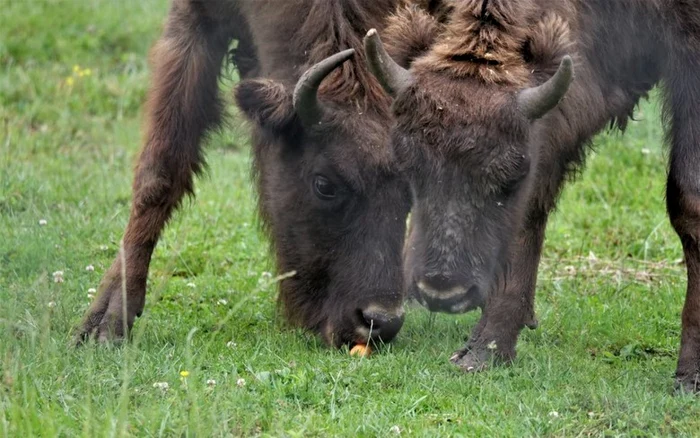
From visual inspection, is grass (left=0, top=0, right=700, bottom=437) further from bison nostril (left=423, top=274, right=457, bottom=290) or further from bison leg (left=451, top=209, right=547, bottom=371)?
bison nostril (left=423, top=274, right=457, bottom=290)

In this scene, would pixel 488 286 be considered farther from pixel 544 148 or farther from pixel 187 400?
pixel 187 400

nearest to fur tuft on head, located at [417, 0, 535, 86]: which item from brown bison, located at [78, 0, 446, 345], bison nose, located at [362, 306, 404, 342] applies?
brown bison, located at [78, 0, 446, 345]

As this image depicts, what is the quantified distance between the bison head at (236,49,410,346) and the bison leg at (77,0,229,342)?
69cm

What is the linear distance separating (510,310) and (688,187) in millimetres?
1141

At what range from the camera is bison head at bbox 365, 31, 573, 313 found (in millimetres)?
5285

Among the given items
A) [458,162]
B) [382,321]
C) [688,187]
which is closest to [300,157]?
[382,321]

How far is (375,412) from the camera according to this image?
4957 millimetres

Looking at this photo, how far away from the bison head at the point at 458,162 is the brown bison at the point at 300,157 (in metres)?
0.35

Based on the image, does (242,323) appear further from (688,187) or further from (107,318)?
(688,187)

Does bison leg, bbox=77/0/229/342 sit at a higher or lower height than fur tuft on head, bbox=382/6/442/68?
lower

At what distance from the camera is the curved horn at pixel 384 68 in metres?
5.34

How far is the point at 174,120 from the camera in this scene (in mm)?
6891

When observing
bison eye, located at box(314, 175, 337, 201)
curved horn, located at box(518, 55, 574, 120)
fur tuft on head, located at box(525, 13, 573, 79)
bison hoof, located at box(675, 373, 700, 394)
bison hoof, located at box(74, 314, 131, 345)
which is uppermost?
fur tuft on head, located at box(525, 13, 573, 79)

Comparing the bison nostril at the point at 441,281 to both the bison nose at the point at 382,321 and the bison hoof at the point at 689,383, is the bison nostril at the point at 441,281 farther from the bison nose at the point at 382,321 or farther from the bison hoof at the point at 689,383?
the bison hoof at the point at 689,383
